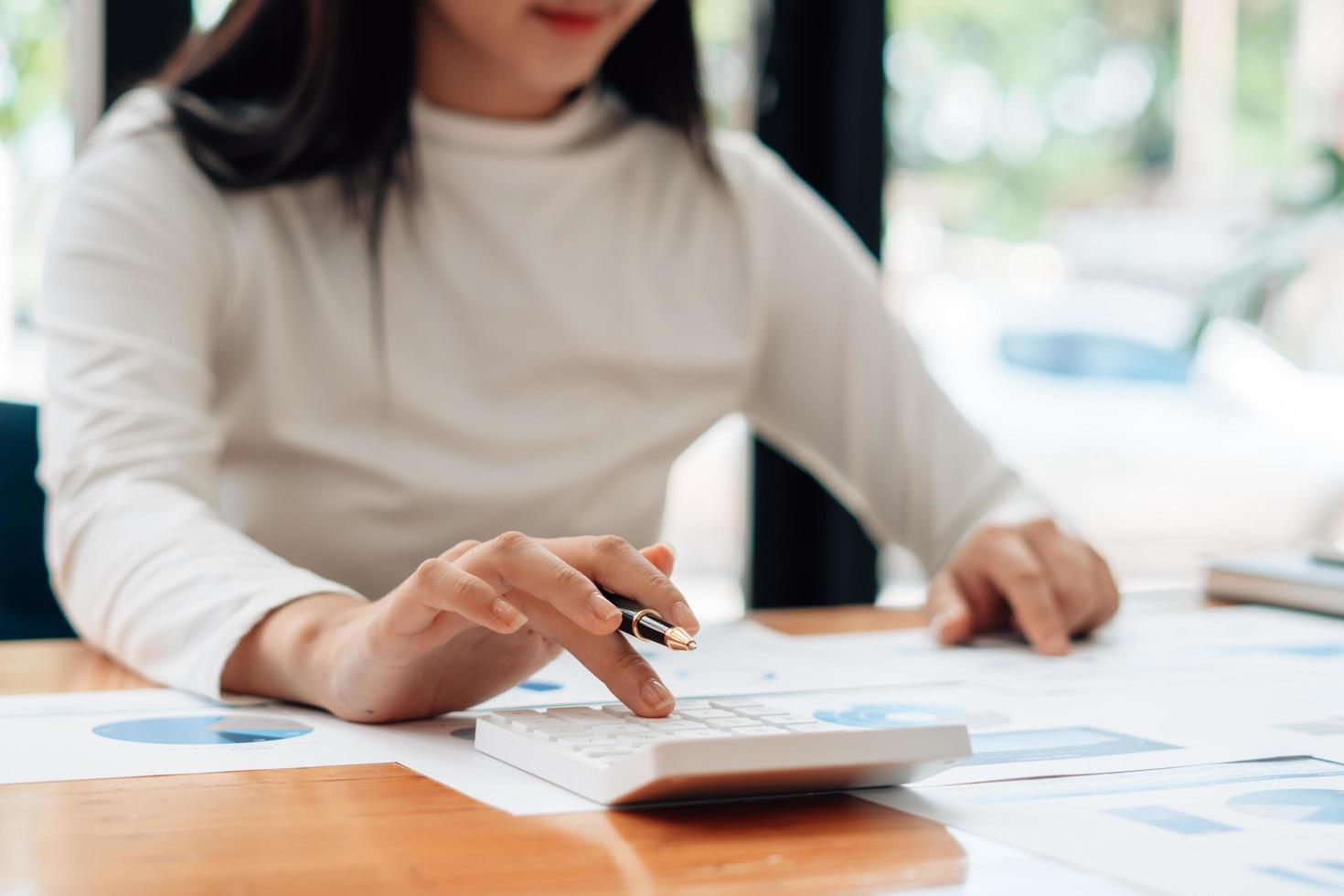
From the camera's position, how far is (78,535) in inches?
38.7

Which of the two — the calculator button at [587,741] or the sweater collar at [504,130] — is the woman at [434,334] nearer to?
the sweater collar at [504,130]

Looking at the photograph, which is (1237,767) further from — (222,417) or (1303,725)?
(222,417)

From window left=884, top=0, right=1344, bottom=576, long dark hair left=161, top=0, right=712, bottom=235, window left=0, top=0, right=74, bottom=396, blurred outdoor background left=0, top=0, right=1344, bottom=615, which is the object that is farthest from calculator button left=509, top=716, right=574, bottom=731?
window left=884, top=0, right=1344, bottom=576

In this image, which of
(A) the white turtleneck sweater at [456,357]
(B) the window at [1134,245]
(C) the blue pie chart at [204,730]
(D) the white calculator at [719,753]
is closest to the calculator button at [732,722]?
(D) the white calculator at [719,753]

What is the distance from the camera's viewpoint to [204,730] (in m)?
0.74

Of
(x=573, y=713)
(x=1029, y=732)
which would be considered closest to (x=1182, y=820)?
(x=1029, y=732)

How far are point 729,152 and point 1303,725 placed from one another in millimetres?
897

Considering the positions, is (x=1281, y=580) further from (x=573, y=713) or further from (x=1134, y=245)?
(x=1134, y=245)

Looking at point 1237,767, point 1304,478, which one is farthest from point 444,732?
point 1304,478

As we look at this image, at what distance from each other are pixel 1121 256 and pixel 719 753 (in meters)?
2.10

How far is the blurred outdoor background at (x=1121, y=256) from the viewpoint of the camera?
2232mm

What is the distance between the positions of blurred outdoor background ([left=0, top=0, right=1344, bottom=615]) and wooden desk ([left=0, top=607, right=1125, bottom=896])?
1.49 metres

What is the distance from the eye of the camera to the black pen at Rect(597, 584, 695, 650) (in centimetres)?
65

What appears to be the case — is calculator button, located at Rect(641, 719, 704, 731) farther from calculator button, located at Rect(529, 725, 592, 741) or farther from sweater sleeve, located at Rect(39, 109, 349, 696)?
sweater sleeve, located at Rect(39, 109, 349, 696)
